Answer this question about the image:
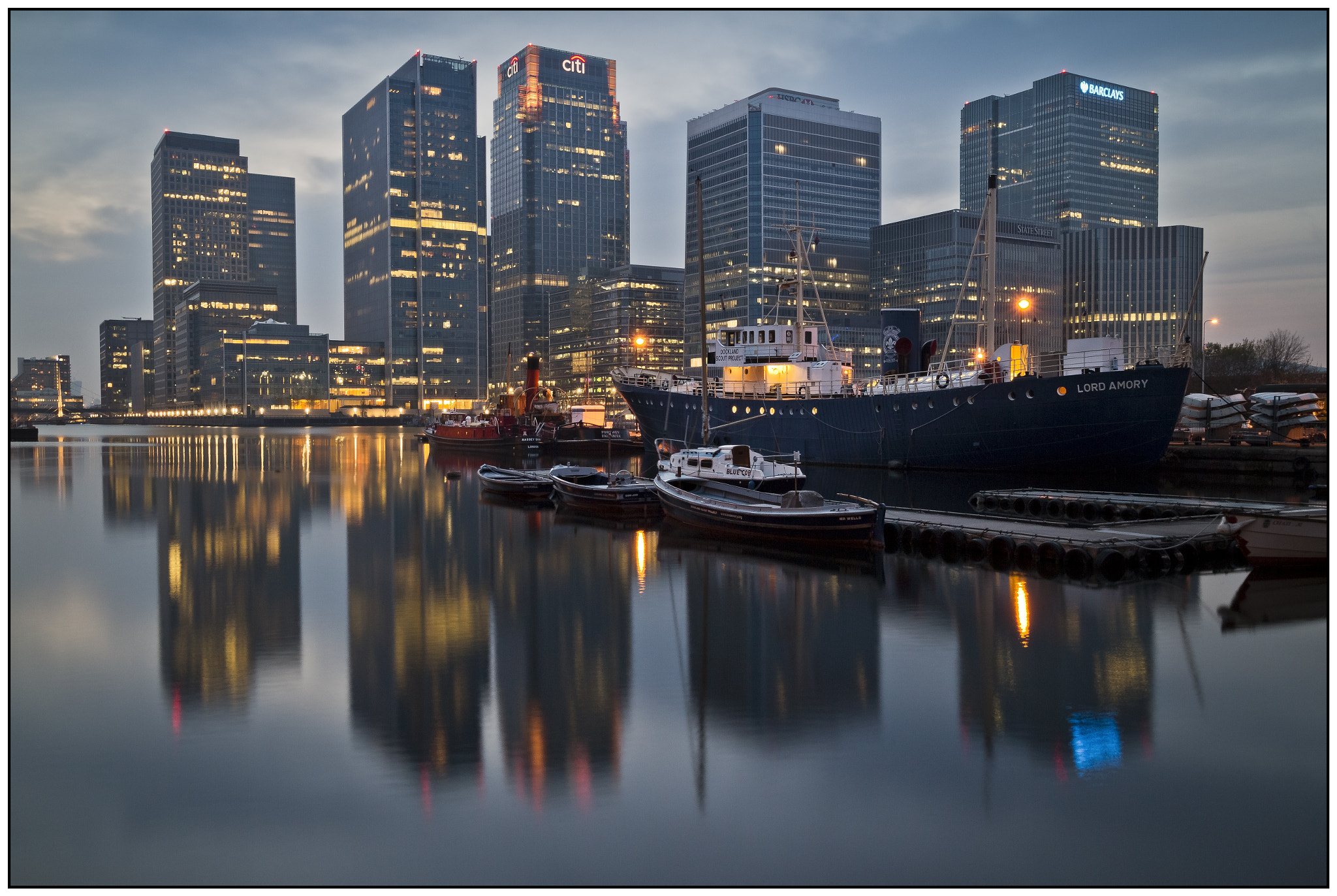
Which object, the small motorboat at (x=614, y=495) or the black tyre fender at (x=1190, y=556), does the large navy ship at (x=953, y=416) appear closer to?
the small motorboat at (x=614, y=495)

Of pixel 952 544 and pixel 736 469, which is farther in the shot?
pixel 736 469

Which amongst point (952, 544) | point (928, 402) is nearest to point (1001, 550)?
point (952, 544)

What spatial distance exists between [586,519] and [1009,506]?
1701 centimetres

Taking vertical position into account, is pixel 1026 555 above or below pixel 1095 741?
above

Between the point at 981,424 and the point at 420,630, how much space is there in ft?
126

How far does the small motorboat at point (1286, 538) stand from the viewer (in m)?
23.7

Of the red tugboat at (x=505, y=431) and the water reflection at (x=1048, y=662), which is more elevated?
the red tugboat at (x=505, y=431)

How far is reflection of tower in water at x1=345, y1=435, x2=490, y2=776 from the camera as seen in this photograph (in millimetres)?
13711

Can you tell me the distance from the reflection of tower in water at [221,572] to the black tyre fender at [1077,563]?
64.0 ft

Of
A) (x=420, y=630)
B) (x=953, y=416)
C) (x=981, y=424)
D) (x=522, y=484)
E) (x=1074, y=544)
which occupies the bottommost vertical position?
(x=420, y=630)

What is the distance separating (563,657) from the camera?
18.0 metres

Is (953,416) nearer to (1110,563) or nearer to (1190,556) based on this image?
(1190,556)

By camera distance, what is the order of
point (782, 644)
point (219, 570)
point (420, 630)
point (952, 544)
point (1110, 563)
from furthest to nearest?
1. point (219, 570)
2. point (952, 544)
3. point (1110, 563)
4. point (420, 630)
5. point (782, 644)

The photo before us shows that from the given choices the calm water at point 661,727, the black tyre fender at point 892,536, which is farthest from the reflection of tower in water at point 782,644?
the black tyre fender at point 892,536
